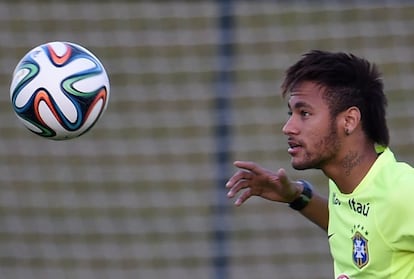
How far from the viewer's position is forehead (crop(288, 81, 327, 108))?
4914 millimetres

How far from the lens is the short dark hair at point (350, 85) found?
16.1 feet

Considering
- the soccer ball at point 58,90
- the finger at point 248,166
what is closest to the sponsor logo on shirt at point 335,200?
the finger at point 248,166

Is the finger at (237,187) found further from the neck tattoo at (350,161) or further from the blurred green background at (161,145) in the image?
the blurred green background at (161,145)

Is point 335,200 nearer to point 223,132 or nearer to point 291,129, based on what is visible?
point 291,129

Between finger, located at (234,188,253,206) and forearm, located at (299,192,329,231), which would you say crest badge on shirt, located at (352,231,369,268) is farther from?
forearm, located at (299,192,329,231)

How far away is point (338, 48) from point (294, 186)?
2.51 m

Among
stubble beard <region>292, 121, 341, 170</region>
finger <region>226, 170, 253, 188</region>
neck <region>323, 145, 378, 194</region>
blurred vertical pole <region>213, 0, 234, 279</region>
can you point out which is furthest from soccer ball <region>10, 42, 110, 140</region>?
blurred vertical pole <region>213, 0, 234, 279</region>

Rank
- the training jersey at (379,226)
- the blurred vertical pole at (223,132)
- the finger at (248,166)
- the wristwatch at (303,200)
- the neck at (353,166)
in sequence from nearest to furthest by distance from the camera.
Result: the training jersey at (379,226) < the neck at (353,166) < the finger at (248,166) < the wristwatch at (303,200) < the blurred vertical pole at (223,132)

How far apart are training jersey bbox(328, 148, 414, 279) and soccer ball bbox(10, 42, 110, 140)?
116cm

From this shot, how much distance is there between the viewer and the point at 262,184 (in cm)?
532

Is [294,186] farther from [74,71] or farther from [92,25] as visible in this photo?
[92,25]

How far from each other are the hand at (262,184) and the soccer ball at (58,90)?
69 centimetres

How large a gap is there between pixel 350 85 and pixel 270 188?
68cm

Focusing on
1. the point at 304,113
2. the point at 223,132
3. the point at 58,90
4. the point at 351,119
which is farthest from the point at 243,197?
the point at 223,132
